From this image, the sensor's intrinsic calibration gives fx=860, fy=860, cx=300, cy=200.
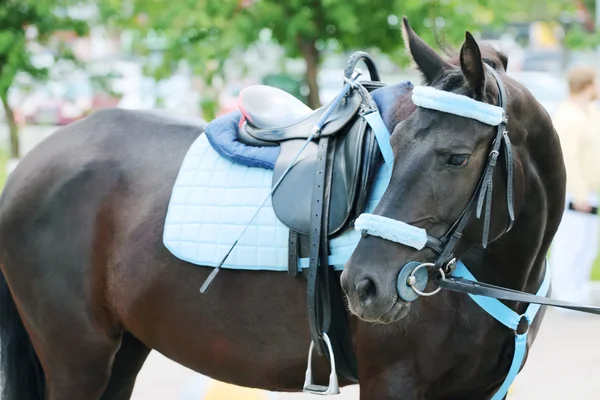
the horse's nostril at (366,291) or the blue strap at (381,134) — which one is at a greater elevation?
the blue strap at (381,134)

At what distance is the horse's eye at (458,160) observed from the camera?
2504 mm

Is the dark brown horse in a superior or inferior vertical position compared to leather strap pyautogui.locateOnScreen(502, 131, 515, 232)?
inferior

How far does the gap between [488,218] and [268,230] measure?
0.89 m

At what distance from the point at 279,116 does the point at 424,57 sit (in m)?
0.88

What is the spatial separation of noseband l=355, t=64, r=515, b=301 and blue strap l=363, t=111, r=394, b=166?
11.7 inches

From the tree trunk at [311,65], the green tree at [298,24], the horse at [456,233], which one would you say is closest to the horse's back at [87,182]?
the horse at [456,233]

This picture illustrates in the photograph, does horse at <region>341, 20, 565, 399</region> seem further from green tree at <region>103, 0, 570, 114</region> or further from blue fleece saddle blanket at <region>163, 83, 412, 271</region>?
green tree at <region>103, 0, 570, 114</region>

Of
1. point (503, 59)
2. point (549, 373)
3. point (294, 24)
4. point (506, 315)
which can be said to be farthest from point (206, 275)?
point (294, 24)

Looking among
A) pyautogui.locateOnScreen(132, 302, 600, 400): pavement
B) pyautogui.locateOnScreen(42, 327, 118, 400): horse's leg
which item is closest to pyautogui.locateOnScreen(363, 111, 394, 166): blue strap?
pyautogui.locateOnScreen(42, 327, 118, 400): horse's leg

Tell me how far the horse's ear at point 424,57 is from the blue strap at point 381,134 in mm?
262

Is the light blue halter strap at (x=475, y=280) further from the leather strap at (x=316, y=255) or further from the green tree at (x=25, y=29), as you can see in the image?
the green tree at (x=25, y=29)

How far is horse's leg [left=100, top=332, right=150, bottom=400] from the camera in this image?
3.84 metres

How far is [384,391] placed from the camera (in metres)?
2.88

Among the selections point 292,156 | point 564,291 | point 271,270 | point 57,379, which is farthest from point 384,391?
point 564,291
